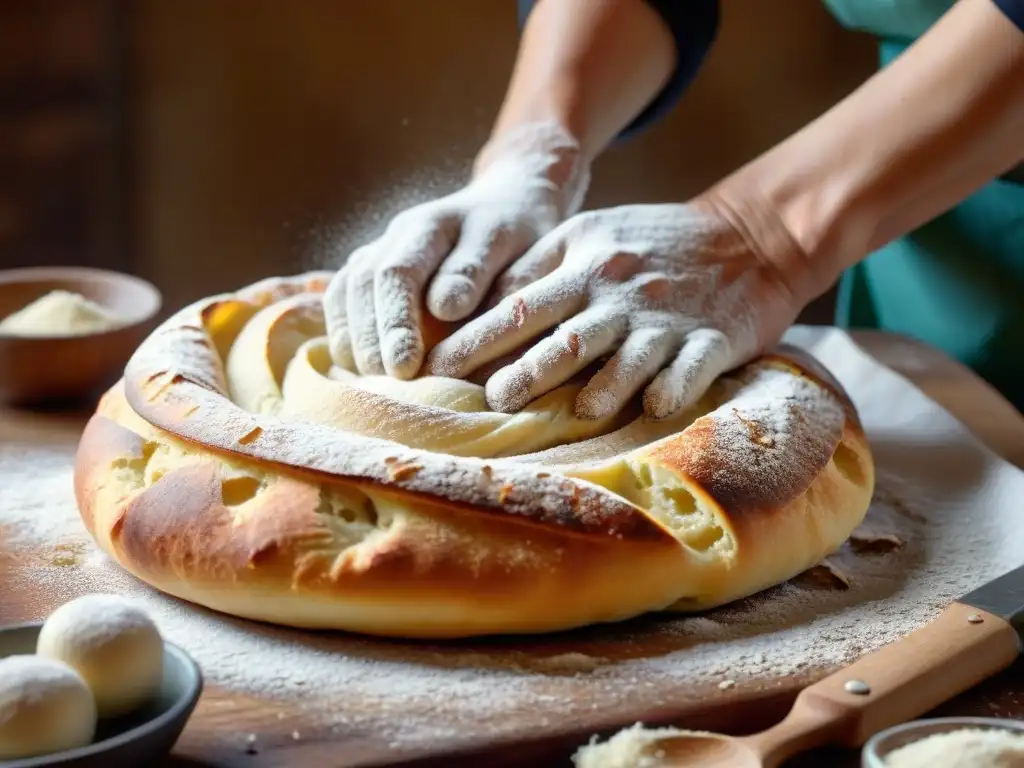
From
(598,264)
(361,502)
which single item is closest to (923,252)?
(598,264)

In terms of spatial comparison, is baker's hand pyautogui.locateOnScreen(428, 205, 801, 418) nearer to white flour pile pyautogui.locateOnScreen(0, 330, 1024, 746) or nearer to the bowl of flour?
white flour pile pyautogui.locateOnScreen(0, 330, 1024, 746)

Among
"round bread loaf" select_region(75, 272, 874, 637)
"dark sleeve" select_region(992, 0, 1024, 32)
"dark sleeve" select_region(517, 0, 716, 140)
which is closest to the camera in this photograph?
"round bread loaf" select_region(75, 272, 874, 637)

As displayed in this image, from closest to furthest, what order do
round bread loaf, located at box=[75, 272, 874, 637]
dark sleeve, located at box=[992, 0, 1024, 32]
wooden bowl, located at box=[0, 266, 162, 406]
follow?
round bread loaf, located at box=[75, 272, 874, 637], dark sleeve, located at box=[992, 0, 1024, 32], wooden bowl, located at box=[0, 266, 162, 406]

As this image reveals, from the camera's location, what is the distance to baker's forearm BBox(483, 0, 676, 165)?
183 centimetres

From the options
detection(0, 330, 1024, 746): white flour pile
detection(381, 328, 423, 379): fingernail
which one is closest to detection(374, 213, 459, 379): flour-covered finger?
detection(381, 328, 423, 379): fingernail

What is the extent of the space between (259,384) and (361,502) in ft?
1.01

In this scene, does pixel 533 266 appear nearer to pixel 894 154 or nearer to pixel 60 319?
pixel 894 154

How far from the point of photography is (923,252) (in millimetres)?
2055

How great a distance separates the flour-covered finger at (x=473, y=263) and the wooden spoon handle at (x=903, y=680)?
582 millimetres

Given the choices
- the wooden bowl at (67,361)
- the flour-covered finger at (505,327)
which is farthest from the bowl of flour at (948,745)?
the wooden bowl at (67,361)

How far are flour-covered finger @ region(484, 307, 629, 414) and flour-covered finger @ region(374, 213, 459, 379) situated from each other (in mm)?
99

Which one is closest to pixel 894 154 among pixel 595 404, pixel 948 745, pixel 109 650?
pixel 595 404

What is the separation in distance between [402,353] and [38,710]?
0.60m

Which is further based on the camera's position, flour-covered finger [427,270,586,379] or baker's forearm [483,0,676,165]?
baker's forearm [483,0,676,165]
